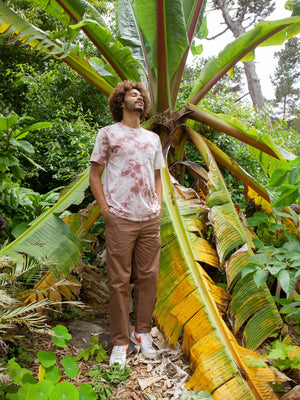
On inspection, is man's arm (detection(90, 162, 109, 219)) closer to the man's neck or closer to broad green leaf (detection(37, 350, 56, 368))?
the man's neck

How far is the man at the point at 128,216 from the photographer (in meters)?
2.13

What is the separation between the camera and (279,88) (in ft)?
96.1

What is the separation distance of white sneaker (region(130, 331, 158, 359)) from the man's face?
159cm

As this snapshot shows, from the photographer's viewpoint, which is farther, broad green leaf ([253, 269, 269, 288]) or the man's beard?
the man's beard

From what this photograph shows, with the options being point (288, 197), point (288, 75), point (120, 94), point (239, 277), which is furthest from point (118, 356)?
point (288, 75)

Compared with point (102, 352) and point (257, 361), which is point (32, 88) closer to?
Answer: point (102, 352)

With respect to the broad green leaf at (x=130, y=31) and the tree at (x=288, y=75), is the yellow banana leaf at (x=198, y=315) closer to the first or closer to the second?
the broad green leaf at (x=130, y=31)

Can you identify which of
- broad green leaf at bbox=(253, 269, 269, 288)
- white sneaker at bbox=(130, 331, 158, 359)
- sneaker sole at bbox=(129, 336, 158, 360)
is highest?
broad green leaf at bbox=(253, 269, 269, 288)

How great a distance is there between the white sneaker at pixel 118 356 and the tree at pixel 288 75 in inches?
1032

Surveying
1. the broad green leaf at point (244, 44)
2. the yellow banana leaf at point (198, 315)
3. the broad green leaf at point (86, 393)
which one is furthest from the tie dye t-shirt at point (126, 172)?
the broad green leaf at point (244, 44)

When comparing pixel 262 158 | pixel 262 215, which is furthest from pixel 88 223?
pixel 262 158

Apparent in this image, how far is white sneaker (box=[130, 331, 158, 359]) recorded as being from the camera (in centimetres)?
221

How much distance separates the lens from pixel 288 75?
2741cm

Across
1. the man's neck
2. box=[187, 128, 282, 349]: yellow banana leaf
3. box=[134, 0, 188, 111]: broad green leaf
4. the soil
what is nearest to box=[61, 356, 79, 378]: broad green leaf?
the soil
